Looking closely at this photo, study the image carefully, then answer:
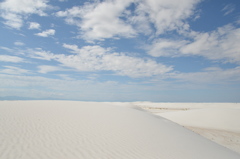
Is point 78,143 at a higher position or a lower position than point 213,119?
higher

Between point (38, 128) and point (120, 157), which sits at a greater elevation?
point (38, 128)

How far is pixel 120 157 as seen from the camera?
5.45m

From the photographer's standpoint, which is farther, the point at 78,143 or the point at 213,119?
the point at 213,119

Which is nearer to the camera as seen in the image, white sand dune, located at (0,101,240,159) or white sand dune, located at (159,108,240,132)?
white sand dune, located at (0,101,240,159)

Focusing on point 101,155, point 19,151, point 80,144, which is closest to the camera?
point 19,151

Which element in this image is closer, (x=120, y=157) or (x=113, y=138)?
(x=120, y=157)

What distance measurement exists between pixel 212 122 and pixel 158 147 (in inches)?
633

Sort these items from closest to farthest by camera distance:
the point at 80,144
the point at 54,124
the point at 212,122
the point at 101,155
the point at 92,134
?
the point at 101,155
the point at 80,144
the point at 92,134
the point at 54,124
the point at 212,122

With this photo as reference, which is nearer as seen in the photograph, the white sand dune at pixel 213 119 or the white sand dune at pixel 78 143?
the white sand dune at pixel 78 143

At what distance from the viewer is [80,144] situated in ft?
19.9

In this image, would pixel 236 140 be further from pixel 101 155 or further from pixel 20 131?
pixel 20 131

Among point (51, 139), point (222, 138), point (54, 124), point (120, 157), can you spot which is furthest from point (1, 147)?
point (222, 138)

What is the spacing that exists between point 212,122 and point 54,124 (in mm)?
18928

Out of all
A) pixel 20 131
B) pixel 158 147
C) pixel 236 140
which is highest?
pixel 20 131
